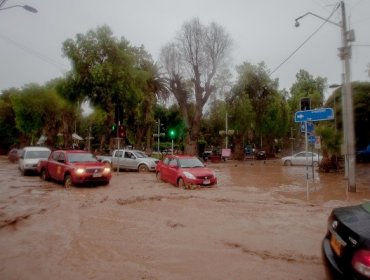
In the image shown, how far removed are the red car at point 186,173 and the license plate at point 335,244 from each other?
11.1 m

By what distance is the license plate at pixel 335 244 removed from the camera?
3.72 m

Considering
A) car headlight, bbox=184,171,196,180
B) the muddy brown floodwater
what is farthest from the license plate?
car headlight, bbox=184,171,196,180

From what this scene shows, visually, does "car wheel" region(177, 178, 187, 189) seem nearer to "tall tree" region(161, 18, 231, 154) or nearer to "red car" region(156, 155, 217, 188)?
"red car" region(156, 155, 217, 188)

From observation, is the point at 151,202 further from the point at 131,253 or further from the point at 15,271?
the point at 15,271

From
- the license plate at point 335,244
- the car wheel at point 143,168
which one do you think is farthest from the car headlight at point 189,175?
the license plate at point 335,244

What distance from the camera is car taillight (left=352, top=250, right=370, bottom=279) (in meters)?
3.21

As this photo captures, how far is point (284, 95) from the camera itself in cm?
5350

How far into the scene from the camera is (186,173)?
15266 mm

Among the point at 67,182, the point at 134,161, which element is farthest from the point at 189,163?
the point at 134,161

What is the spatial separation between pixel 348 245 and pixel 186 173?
38.9 ft

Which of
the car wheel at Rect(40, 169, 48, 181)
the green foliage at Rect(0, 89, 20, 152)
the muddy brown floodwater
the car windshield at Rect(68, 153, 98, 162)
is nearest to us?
the muddy brown floodwater

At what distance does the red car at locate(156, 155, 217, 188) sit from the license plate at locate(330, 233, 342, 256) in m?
11.1

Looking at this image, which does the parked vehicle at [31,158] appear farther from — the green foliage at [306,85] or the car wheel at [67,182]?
the green foliage at [306,85]

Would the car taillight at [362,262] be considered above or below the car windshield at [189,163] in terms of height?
below
